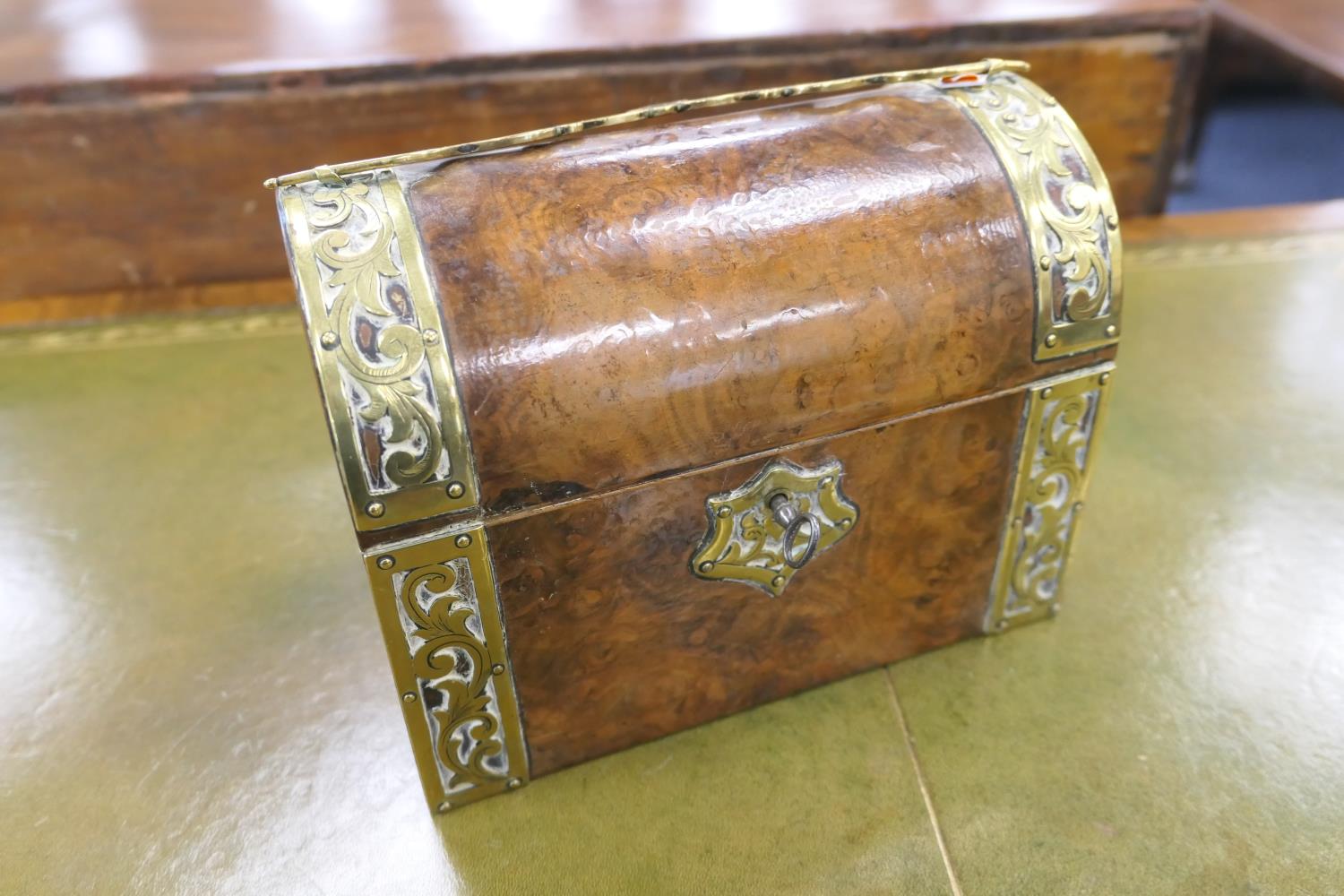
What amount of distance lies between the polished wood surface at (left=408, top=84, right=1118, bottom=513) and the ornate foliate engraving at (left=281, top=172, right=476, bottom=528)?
21 millimetres

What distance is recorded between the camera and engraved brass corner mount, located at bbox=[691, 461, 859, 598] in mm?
1046

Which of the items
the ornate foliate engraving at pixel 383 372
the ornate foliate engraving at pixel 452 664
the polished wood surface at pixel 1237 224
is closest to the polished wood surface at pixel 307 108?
the polished wood surface at pixel 1237 224

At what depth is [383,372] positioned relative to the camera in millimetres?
899

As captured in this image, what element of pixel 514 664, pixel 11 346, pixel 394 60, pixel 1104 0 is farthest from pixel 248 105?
pixel 1104 0

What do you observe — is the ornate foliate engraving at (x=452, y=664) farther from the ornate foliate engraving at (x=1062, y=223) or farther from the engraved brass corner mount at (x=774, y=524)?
the ornate foliate engraving at (x=1062, y=223)

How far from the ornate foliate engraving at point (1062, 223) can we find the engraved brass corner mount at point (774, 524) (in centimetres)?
26

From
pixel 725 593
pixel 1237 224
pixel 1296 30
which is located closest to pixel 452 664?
pixel 725 593

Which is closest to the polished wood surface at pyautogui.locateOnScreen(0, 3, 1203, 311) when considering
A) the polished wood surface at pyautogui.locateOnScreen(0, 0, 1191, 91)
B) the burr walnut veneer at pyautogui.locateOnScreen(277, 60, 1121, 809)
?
the polished wood surface at pyautogui.locateOnScreen(0, 0, 1191, 91)

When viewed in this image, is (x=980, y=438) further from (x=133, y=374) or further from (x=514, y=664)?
(x=133, y=374)

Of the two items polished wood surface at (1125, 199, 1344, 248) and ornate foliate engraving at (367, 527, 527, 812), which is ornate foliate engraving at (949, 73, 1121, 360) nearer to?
ornate foliate engraving at (367, 527, 527, 812)

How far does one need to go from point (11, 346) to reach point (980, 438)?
1.64 m

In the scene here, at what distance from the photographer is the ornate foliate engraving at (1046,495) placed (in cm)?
114

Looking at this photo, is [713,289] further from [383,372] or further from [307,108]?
[307,108]

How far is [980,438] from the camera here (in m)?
1.13
